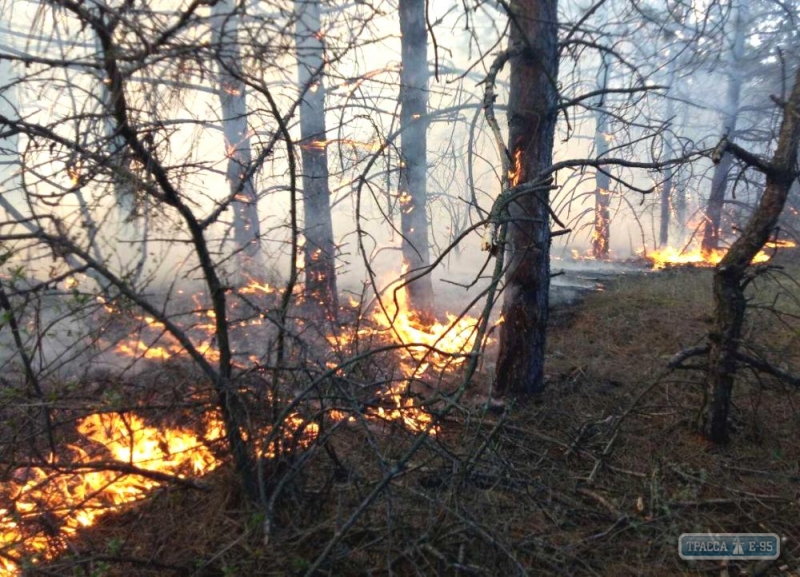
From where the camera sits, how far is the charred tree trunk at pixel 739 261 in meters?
3.69

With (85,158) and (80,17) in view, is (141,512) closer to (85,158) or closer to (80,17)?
(85,158)

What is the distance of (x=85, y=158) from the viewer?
263cm

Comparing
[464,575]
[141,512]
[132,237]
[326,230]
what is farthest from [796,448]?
[326,230]

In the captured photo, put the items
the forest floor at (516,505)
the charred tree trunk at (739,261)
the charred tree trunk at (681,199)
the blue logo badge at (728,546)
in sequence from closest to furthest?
the forest floor at (516,505) → the blue logo badge at (728,546) → the charred tree trunk at (739,261) → the charred tree trunk at (681,199)

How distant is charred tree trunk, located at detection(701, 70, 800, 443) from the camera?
369cm

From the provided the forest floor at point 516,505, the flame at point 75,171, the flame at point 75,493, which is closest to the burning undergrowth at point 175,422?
the flame at point 75,493

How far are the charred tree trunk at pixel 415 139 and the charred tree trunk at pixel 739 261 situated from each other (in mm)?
6704

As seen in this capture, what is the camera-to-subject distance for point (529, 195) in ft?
16.8

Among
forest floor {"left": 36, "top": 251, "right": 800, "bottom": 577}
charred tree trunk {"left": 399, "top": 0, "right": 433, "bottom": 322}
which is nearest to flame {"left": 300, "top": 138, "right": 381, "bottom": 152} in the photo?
forest floor {"left": 36, "top": 251, "right": 800, "bottom": 577}

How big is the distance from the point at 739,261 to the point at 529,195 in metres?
1.97

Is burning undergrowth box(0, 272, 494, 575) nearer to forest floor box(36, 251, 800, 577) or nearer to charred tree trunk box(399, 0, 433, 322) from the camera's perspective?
forest floor box(36, 251, 800, 577)

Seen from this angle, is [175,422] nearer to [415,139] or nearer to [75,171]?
[75,171]

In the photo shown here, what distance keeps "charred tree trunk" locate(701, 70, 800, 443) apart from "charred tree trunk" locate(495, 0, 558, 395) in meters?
1.69

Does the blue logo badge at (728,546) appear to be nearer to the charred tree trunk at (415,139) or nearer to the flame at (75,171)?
the flame at (75,171)
